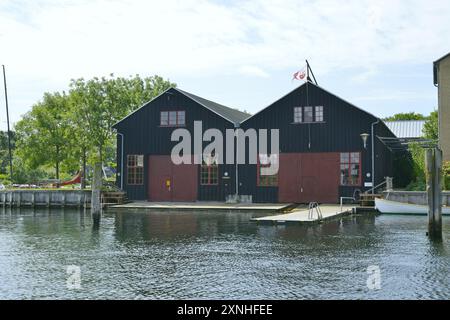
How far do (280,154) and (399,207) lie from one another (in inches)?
324

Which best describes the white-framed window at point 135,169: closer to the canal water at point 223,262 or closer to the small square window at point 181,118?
the small square window at point 181,118

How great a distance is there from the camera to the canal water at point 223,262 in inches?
404

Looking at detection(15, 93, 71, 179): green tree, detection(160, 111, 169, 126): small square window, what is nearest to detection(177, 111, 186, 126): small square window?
detection(160, 111, 169, 126): small square window

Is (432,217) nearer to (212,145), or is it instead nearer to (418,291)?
(418,291)

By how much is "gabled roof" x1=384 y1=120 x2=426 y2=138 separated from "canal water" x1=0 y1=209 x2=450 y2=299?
990 inches

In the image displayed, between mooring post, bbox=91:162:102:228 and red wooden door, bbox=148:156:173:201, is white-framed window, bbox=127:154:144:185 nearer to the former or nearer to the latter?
red wooden door, bbox=148:156:173:201

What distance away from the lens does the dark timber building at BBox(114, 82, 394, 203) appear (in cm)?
3138

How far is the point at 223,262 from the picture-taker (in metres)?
13.2

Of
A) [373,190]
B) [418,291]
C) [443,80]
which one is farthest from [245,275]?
[443,80]

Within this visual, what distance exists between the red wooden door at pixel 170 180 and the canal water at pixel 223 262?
12.7 metres

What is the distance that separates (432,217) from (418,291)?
857 cm

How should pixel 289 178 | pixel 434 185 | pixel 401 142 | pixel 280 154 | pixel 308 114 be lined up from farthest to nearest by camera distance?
pixel 401 142
pixel 280 154
pixel 289 178
pixel 308 114
pixel 434 185

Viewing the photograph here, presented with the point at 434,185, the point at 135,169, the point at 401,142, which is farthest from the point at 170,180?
the point at 434,185

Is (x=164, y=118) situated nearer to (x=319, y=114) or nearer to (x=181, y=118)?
(x=181, y=118)
